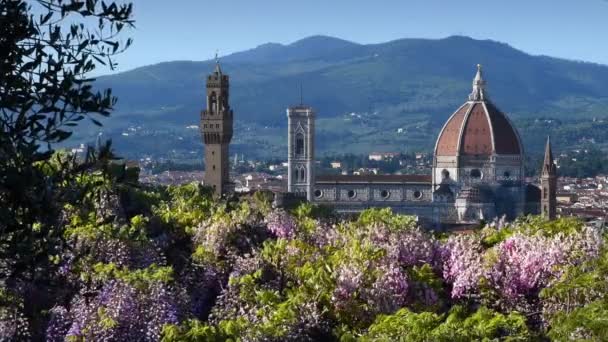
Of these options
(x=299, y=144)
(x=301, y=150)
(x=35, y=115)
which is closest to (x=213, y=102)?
(x=301, y=150)

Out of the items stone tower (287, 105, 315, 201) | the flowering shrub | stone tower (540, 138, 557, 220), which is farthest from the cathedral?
the flowering shrub

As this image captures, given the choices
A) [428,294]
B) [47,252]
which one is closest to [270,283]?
[428,294]

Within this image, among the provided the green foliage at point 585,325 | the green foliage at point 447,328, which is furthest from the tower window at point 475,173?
the green foliage at point 585,325

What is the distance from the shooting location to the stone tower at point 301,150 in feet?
426

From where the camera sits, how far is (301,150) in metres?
133

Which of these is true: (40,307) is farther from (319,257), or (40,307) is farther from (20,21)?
(20,21)

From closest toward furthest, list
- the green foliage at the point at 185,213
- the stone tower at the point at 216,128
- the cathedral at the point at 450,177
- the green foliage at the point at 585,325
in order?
the green foliage at the point at 585,325 → the green foliage at the point at 185,213 → the stone tower at the point at 216,128 → the cathedral at the point at 450,177

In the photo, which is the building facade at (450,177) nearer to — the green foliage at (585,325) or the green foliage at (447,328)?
the green foliage at (447,328)

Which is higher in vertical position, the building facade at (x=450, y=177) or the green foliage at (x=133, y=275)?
the green foliage at (x=133, y=275)

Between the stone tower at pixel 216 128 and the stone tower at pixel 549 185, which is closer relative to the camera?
the stone tower at pixel 216 128

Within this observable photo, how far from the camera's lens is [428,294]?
20156 mm

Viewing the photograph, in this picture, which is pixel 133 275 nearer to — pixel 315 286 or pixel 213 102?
pixel 315 286

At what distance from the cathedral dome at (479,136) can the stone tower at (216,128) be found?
5426 centimetres

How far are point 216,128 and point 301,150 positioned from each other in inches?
2117
